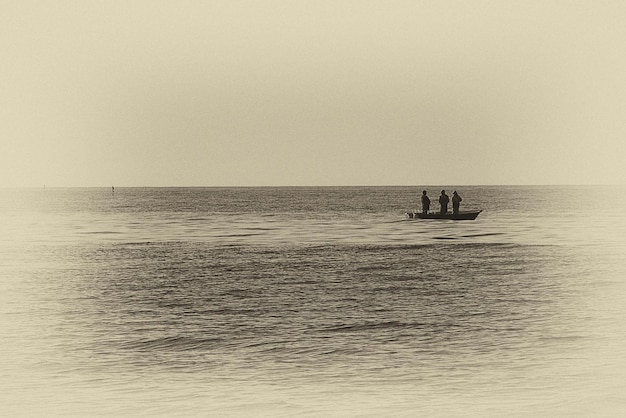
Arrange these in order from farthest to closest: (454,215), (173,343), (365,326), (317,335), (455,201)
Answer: (454,215) < (455,201) < (365,326) < (317,335) < (173,343)

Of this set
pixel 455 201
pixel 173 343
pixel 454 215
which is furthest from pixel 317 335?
pixel 454 215

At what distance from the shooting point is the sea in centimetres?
1428

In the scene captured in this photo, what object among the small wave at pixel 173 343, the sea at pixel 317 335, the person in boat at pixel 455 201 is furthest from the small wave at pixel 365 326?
the person in boat at pixel 455 201

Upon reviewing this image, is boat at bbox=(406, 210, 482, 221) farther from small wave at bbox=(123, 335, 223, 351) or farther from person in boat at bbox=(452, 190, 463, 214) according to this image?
small wave at bbox=(123, 335, 223, 351)

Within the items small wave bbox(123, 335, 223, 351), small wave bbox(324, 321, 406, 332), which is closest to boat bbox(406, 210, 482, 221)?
small wave bbox(324, 321, 406, 332)

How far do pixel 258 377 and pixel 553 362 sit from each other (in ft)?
19.6

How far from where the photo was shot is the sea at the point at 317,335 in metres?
14.3

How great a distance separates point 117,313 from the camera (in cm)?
2536

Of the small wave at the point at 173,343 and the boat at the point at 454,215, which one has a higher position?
the boat at the point at 454,215

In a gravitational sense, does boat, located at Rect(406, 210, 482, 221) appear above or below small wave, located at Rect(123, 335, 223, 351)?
above

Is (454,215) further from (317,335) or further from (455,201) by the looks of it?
(317,335)

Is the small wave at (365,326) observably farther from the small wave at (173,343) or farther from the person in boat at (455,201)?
the person in boat at (455,201)

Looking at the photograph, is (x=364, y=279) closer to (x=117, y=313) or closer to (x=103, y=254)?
(x=117, y=313)

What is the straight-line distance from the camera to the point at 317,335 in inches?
837
